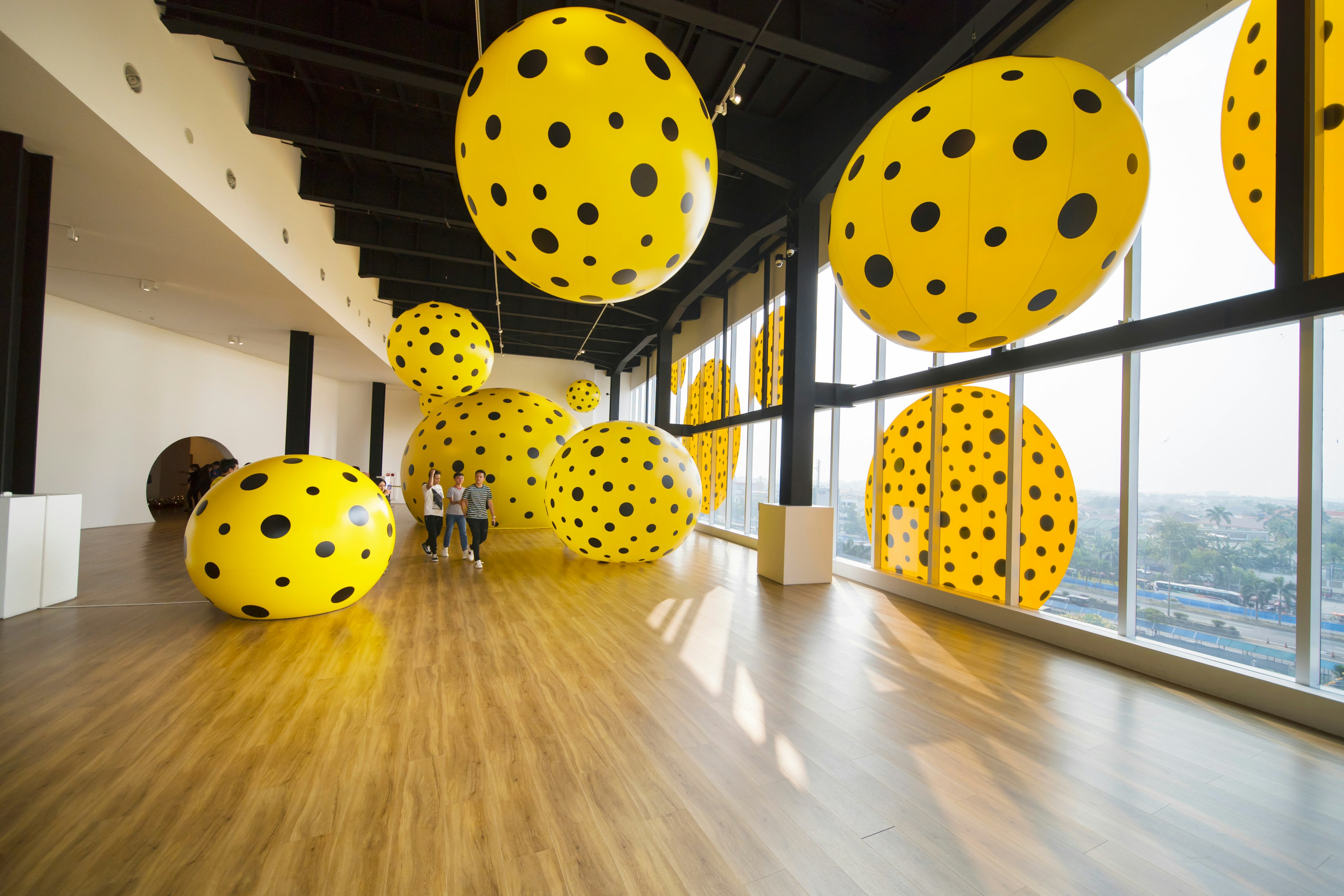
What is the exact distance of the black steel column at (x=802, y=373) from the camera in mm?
6805

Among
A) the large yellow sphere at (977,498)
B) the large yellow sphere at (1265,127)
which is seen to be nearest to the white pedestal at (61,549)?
the large yellow sphere at (977,498)

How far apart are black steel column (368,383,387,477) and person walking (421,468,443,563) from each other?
10.4m

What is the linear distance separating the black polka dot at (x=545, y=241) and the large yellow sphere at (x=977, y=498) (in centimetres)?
476

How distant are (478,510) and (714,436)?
5.97m

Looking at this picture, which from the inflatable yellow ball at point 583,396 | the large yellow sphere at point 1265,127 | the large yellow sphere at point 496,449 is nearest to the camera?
the large yellow sphere at point 1265,127

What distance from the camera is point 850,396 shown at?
682 centimetres

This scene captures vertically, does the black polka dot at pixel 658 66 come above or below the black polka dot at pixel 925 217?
above

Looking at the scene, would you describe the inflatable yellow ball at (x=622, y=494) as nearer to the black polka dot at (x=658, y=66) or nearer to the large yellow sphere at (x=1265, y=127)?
the black polka dot at (x=658, y=66)

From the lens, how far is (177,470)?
13.4 meters

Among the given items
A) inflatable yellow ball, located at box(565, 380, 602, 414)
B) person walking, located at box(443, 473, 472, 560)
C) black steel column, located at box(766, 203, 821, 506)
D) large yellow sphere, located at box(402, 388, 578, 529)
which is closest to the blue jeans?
person walking, located at box(443, 473, 472, 560)

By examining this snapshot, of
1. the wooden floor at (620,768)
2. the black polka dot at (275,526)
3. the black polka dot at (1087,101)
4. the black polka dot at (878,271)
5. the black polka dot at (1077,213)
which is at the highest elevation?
the black polka dot at (1087,101)

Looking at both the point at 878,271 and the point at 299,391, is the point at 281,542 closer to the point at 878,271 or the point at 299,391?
the point at 878,271

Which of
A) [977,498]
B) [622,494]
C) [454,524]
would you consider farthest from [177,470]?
[977,498]

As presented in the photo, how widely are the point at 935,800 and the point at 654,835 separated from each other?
3.90 feet
